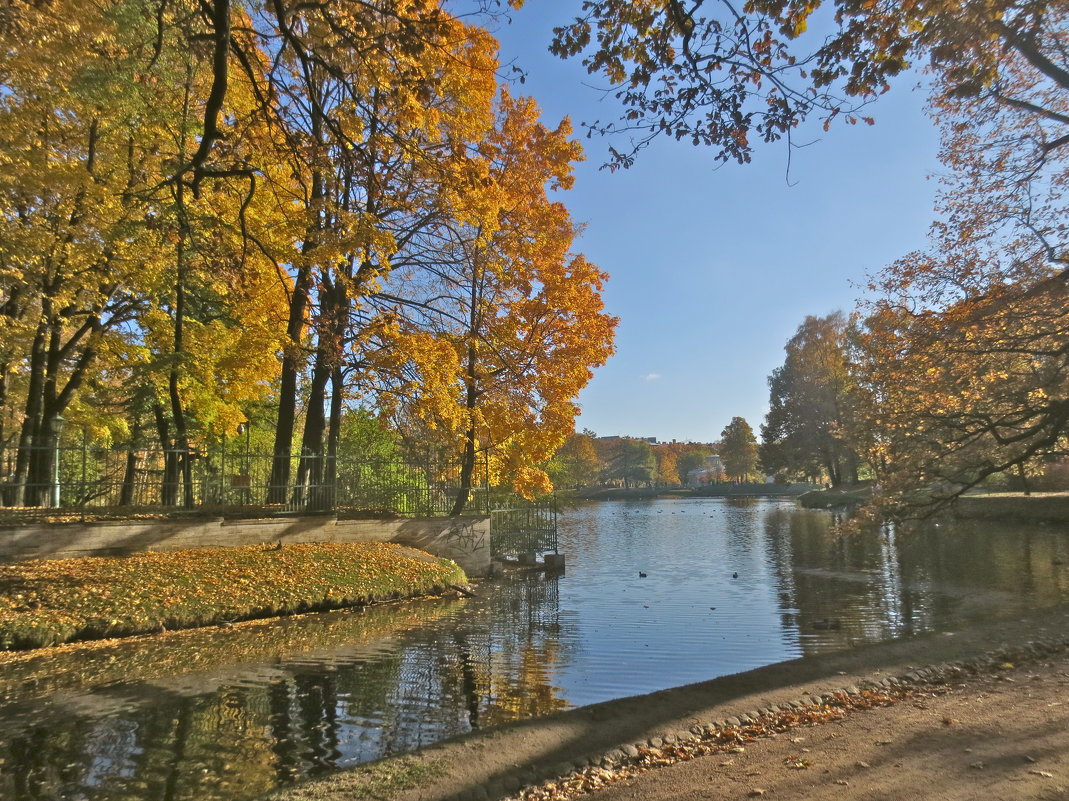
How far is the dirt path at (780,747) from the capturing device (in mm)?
4652

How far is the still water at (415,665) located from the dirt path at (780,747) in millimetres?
946

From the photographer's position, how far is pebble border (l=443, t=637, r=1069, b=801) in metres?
4.85

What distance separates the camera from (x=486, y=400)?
17.8m

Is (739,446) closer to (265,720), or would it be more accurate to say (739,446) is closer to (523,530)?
(523,530)

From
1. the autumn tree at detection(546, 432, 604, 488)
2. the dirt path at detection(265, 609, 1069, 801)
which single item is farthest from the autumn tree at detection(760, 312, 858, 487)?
the dirt path at detection(265, 609, 1069, 801)

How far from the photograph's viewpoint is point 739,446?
101438 millimetres

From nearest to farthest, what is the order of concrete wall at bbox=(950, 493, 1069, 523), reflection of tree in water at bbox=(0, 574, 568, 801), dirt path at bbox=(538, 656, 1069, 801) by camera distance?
dirt path at bbox=(538, 656, 1069, 801) → reflection of tree in water at bbox=(0, 574, 568, 801) → concrete wall at bbox=(950, 493, 1069, 523)

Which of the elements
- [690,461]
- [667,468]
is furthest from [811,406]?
[690,461]

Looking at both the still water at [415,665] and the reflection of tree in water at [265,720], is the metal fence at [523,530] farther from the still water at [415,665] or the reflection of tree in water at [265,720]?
the reflection of tree in water at [265,720]

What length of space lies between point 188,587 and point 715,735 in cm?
890

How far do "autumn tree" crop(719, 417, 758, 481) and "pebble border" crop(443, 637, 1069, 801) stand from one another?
94.9m

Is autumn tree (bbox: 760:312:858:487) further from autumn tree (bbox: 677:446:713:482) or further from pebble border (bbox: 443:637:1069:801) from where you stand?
autumn tree (bbox: 677:446:713:482)

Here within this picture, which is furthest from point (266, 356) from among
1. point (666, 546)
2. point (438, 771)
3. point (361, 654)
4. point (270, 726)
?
point (666, 546)

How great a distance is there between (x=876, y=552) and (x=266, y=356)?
20409 millimetres
